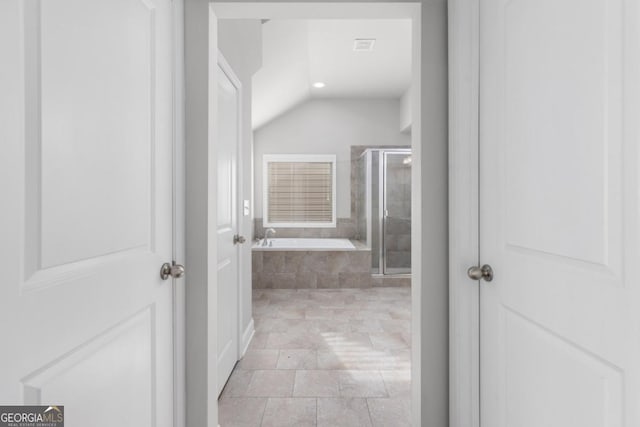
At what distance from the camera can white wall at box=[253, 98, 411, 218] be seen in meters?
5.76

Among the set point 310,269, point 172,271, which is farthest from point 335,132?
point 172,271

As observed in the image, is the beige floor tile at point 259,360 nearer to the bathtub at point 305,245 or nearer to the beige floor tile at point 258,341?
the beige floor tile at point 258,341

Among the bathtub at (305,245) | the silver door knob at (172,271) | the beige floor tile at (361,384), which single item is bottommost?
the beige floor tile at (361,384)

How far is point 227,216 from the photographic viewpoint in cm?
236

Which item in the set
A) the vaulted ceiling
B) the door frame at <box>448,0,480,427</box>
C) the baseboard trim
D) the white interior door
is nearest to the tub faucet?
the vaulted ceiling

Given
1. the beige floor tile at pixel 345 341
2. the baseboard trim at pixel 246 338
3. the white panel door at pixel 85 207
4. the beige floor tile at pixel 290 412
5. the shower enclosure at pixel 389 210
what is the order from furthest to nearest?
the shower enclosure at pixel 389 210 < the beige floor tile at pixel 345 341 < the baseboard trim at pixel 246 338 < the beige floor tile at pixel 290 412 < the white panel door at pixel 85 207

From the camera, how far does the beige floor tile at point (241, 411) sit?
→ 74.0 inches

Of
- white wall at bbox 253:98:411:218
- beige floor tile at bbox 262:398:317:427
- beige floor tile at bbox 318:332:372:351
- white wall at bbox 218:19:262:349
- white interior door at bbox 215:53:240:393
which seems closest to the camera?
beige floor tile at bbox 262:398:317:427

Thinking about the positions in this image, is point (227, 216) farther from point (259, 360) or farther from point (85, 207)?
point (85, 207)

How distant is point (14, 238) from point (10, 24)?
40cm

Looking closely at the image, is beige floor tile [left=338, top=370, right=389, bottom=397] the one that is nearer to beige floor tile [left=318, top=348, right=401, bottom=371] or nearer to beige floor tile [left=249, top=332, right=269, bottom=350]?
beige floor tile [left=318, top=348, right=401, bottom=371]

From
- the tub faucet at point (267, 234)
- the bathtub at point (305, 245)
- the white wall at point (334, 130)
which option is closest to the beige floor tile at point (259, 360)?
the bathtub at point (305, 245)

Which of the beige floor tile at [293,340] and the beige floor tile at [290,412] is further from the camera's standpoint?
the beige floor tile at [293,340]

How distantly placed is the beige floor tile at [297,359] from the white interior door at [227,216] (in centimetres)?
32
